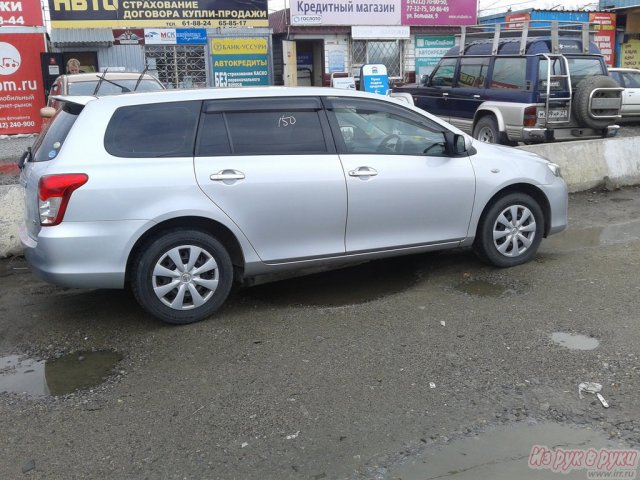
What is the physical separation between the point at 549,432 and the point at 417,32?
867 inches

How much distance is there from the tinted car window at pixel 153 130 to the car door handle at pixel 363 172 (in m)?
1.28

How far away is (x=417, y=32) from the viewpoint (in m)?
23.6

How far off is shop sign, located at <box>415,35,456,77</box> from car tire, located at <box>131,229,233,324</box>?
20.4 meters

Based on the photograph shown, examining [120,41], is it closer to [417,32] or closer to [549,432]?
[417,32]

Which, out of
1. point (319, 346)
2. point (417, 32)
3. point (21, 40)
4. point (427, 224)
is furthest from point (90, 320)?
point (417, 32)

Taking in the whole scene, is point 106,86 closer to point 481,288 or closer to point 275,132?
point 275,132

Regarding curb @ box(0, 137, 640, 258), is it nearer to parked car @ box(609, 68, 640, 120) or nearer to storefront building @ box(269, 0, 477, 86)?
parked car @ box(609, 68, 640, 120)

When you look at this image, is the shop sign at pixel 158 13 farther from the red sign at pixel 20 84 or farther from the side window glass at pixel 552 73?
the side window glass at pixel 552 73

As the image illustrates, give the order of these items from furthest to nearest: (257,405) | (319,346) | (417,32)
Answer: (417,32) < (319,346) < (257,405)

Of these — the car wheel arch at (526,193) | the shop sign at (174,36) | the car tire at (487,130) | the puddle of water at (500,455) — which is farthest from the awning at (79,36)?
the puddle of water at (500,455)

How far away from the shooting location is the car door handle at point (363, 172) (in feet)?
17.4

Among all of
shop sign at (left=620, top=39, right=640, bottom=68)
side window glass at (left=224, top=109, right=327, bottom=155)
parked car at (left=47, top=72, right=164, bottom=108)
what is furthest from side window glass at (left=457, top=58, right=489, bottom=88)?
shop sign at (left=620, top=39, right=640, bottom=68)

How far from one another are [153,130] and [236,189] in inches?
29.6

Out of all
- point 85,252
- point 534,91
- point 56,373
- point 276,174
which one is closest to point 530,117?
point 534,91
